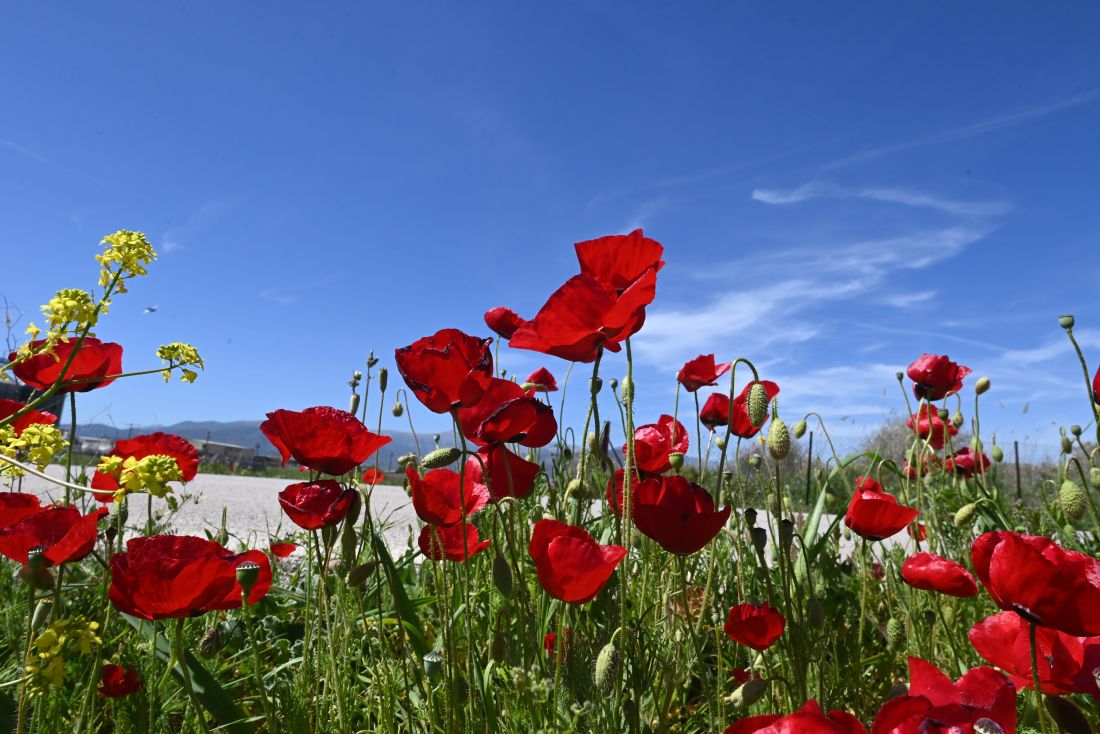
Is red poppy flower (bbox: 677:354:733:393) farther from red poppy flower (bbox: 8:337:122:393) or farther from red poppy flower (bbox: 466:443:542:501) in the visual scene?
red poppy flower (bbox: 8:337:122:393)

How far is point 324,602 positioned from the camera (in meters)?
1.40

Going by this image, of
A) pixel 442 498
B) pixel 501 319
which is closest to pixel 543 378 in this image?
pixel 501 319

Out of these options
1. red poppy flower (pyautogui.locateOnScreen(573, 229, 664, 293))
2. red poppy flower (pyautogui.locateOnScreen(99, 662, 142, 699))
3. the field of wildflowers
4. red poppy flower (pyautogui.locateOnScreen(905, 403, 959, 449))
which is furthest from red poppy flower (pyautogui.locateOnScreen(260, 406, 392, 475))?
red poppy flower (pyautogui.locateOnScreen(905, 403, 959, 449))

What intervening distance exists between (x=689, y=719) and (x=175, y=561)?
119 centimetres

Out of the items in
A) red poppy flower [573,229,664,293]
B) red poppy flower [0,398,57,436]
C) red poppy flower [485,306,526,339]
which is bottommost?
red poppy flower [0,398,57,436]

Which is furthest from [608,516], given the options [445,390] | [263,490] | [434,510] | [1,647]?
[263,490]

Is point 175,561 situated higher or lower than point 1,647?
higher

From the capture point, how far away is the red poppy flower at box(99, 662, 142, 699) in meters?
1.42

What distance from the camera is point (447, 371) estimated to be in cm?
112

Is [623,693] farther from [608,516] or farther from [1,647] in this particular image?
[1,647]

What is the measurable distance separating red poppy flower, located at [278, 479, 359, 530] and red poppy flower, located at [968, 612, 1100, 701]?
97 cm

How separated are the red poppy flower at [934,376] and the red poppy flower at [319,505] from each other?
2.20 meters

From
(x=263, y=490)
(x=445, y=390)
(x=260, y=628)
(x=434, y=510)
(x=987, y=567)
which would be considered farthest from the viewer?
(x=263, y=490)

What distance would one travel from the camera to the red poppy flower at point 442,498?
129cm
